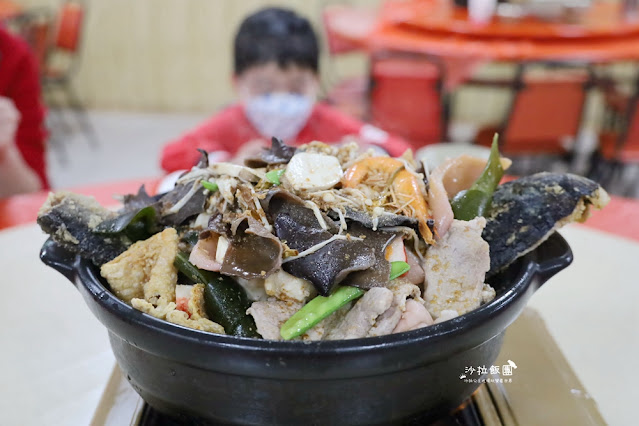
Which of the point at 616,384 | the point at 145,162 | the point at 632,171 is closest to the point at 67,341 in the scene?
the point at 616,384

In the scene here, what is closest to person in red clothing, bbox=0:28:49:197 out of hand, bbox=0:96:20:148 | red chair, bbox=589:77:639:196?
hand, bbox=0:96:20:148

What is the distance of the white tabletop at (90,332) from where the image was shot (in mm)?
813

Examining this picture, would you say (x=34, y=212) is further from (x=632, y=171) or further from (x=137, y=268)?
(x=632, y=171)

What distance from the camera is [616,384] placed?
2.79ft

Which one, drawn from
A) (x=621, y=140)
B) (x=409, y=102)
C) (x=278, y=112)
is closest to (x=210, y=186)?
(x=278, y=112)

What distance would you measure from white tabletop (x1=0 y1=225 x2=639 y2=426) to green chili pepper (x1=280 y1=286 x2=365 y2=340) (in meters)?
0.35

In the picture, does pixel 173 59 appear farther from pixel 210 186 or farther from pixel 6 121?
pixel 210 186

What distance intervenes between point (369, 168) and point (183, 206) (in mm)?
244

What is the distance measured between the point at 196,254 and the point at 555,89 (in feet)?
7.95

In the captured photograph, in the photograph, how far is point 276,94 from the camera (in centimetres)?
212

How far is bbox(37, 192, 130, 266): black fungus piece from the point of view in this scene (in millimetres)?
715

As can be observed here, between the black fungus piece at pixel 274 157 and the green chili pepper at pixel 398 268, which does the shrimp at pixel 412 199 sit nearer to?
the green chili pepper at pixel 398 268

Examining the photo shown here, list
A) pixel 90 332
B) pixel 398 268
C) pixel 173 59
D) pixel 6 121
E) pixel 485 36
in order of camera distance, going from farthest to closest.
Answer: pixel 173 59 → pixel 485 36 → pixel 6 121 → pixel 90 332 → pixel 398 268

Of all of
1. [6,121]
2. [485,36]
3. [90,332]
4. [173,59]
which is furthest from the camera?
[173,59]
